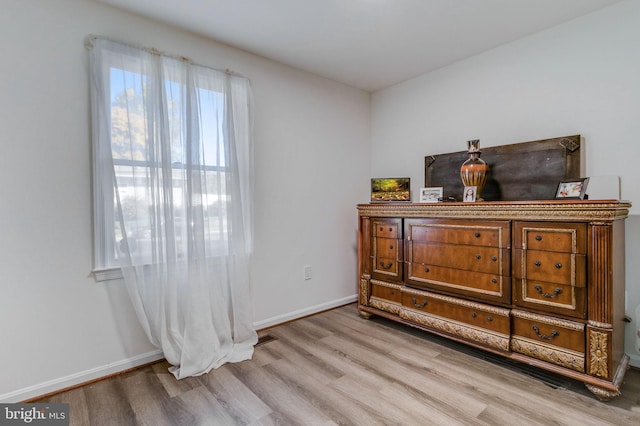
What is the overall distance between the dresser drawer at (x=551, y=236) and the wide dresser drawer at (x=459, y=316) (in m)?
0.51

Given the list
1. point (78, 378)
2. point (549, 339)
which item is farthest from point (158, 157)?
point (549, 339)

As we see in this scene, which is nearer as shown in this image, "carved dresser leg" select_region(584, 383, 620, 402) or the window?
"carved dresser leg" select_region(584, 383, 620, 402)

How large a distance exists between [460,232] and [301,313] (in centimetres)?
173

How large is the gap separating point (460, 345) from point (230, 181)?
2281 millimetres

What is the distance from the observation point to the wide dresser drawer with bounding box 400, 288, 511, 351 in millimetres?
2189

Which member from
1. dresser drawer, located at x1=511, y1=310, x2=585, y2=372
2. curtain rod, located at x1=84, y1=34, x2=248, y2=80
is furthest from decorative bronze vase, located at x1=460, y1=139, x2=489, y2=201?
curtain rod, located at x1=84, y1=34, x2=248, y2=80

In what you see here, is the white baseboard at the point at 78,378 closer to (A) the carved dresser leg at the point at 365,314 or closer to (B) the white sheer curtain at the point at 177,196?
(B) the white sheer curtain at the point at 177,196

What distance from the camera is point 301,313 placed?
3.19m

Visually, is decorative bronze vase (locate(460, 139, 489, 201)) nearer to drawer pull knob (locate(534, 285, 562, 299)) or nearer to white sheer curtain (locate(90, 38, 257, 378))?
drawer pull knob (locate(534, 285, 562, 299))

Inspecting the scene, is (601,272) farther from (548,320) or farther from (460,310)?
(460,310)

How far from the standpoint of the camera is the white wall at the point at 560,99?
2.11 m

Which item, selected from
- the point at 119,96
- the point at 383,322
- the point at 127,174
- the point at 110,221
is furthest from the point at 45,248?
the point at 383,322

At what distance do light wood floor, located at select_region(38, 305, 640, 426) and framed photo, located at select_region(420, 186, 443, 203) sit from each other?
1.30m

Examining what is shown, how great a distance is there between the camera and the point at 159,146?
2.18 m
